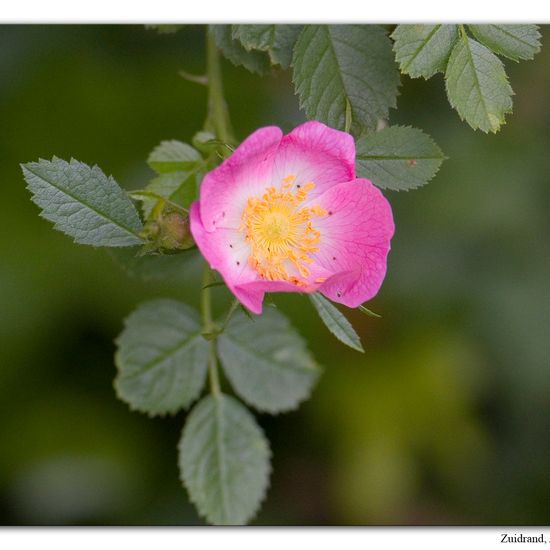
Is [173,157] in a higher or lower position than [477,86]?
lower

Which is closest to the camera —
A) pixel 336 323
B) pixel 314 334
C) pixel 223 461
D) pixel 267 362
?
pixel 336 323

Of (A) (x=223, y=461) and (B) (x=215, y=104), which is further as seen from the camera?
(A) (x=223, y=461)

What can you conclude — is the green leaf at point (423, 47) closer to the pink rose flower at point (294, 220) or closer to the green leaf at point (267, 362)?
the pink rose flower at point (294, 220)

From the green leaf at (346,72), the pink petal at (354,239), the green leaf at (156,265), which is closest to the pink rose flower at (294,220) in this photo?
the pink petal at (354,239)

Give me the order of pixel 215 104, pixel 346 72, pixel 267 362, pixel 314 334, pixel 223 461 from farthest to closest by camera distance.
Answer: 1. pixel 314 334
2. pixel 267 362
3. pixel 223 461
4. pixel 215 104
5. pixel 346 72

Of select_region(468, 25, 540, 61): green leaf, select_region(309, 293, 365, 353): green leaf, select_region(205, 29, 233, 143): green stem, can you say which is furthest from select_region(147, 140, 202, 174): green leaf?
select_region(468, 25, 540, 61): green leaf

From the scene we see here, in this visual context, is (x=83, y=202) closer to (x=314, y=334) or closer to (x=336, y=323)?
(x=336, y=323)

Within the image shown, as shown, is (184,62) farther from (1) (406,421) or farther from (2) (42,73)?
(1) (406,421)

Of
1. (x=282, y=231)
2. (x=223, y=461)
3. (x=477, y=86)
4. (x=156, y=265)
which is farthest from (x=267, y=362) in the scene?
(x=477, y=86)

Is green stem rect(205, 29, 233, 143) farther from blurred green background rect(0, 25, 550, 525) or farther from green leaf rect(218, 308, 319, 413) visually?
blurred green background rect(0, 25, 550, 525)
